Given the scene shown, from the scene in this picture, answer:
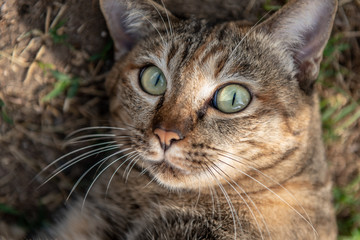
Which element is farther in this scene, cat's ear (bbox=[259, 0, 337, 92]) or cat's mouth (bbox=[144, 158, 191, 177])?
cat's ear (bbox=[259, 0, 337, 92])

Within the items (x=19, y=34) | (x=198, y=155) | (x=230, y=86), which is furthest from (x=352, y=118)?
(x=19, y=34)

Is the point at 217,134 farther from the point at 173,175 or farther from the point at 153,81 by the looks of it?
the point at 153,81

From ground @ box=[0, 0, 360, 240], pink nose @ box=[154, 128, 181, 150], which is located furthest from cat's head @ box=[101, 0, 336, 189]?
ground @ box=[0, 0, 360, 240]

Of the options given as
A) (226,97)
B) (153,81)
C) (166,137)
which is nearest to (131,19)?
(153,81)

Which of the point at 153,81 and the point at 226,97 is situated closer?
the point at 226,97

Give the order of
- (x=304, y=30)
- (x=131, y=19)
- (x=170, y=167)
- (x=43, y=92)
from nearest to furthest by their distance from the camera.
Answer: (x=170, y=167)
(x=304, y=30)
(x=131, y=19)
(x=43, y=92)

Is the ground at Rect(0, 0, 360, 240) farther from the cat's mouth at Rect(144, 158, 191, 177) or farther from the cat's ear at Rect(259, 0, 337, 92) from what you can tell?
the cat's ear at Rect(259, 0, 337, 92)

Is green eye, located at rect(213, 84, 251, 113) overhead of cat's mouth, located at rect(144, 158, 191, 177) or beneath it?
overhead

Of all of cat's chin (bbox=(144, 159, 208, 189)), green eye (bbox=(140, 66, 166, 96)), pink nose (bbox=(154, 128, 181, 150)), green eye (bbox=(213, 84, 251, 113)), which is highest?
green eye (bbox=(140, 66, 166, 96))
